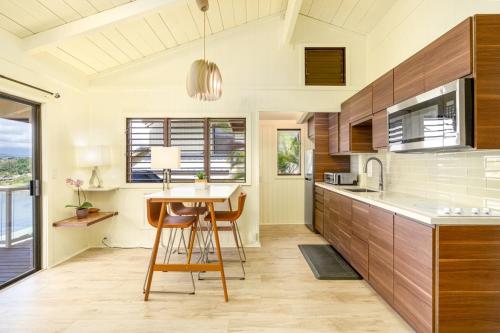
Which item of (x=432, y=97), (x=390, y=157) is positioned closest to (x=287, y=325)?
(x=432, y=97)

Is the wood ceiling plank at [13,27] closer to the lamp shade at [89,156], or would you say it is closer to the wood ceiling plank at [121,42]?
the wood ceiling plank at [121,42]

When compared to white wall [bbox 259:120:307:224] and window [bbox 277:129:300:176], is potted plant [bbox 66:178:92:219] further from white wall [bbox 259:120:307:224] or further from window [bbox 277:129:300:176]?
window [bbox 277:129:300:176]

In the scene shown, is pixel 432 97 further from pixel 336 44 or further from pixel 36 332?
pixel 36 332

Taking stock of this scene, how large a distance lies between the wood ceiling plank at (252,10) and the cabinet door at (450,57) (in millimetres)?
2406

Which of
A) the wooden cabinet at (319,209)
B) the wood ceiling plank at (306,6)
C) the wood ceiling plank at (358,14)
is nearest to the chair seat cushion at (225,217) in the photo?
the wooden cabinet at (319,209)

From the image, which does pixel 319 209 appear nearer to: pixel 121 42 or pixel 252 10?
pixel 252 10

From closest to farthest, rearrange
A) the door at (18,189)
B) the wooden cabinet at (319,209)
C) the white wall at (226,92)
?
the door at (18,189) < the white wall at (226,92) < the wooden cabinet at (319,209)

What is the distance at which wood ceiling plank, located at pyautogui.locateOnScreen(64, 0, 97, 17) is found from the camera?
2.67 metres

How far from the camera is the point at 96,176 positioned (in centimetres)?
415

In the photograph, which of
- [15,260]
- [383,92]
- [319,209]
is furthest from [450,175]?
[15,260]

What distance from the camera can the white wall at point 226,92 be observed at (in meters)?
4.18

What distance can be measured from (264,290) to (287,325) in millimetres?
601

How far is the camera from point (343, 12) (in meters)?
3.85

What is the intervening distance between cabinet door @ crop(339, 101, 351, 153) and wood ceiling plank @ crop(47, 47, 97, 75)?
3705mm
